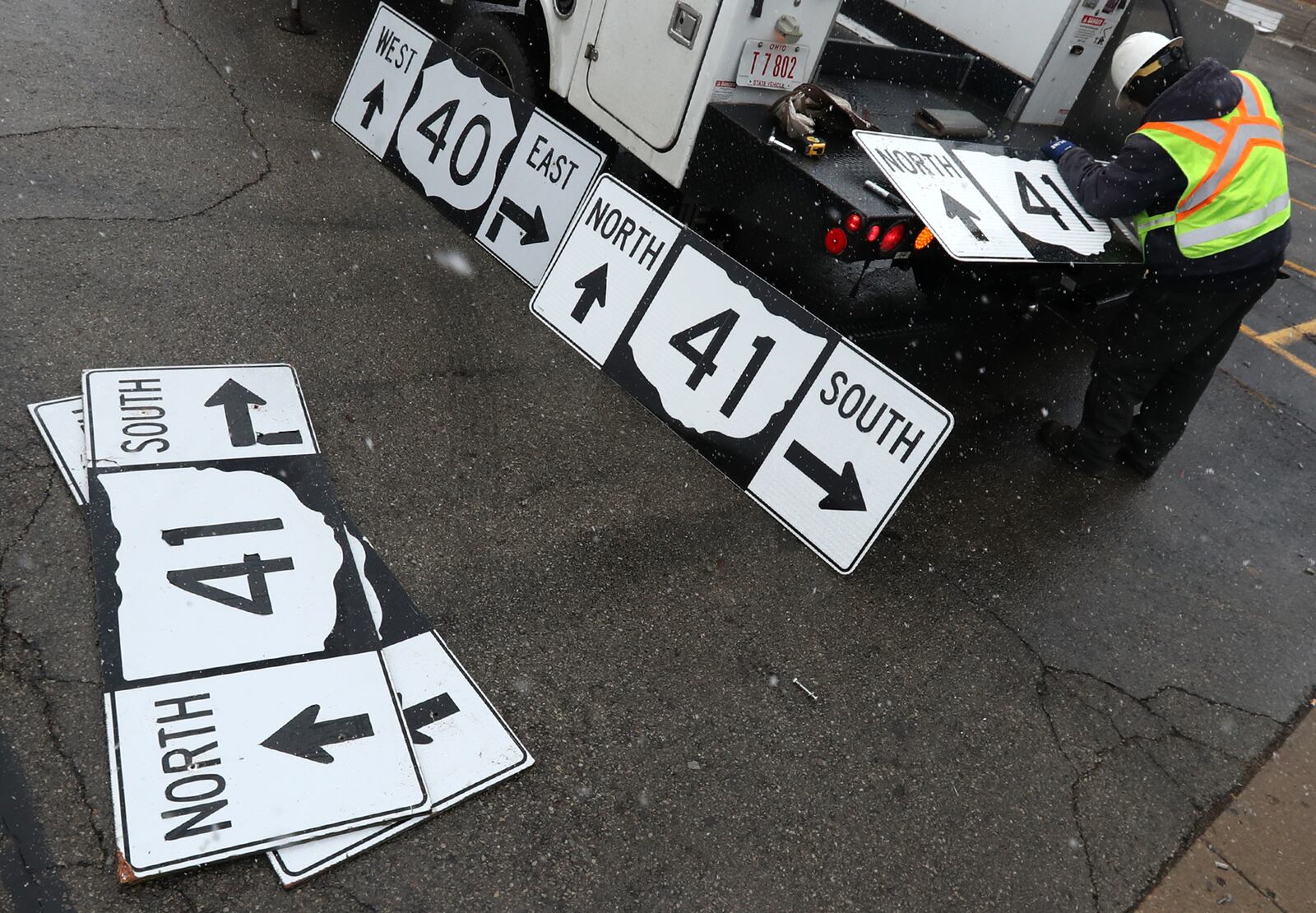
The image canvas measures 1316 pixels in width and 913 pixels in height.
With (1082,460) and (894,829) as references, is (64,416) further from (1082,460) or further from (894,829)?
(1082,460)

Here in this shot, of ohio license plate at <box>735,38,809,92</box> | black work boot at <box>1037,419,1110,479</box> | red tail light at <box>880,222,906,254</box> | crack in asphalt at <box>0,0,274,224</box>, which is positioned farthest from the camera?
black work boot at <box>1037,419,1110,479</box>

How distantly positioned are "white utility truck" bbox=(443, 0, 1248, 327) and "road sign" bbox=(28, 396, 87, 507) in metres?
2.79

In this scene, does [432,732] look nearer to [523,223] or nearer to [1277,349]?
[523,223]

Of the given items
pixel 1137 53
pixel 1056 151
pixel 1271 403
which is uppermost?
pixel 1137 53

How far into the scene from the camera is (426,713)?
2.95 meters

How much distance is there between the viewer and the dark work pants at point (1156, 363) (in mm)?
4434

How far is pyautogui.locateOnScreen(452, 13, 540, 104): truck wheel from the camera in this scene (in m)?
5.51

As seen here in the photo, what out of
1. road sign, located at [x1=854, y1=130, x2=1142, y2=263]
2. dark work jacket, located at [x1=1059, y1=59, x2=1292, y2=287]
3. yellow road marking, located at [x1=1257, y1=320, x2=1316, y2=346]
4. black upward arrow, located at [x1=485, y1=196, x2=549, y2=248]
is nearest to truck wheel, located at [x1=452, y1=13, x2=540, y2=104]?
black upward arrow, located at [x1=485, y1=196, x2=549, y2=248]

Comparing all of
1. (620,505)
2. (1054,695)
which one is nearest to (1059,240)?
(1054,695)

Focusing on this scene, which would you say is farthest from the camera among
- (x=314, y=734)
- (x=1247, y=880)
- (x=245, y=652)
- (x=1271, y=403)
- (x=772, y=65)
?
(x=1271, y=403)

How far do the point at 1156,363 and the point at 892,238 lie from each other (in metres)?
1.46

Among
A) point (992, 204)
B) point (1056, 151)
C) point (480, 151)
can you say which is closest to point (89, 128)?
point (480, 151)

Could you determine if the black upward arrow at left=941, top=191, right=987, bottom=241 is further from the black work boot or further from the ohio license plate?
the black work boot

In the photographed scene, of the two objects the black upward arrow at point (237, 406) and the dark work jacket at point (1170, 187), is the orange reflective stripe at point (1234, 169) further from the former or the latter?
the black upward arrow at point (237, 406)
